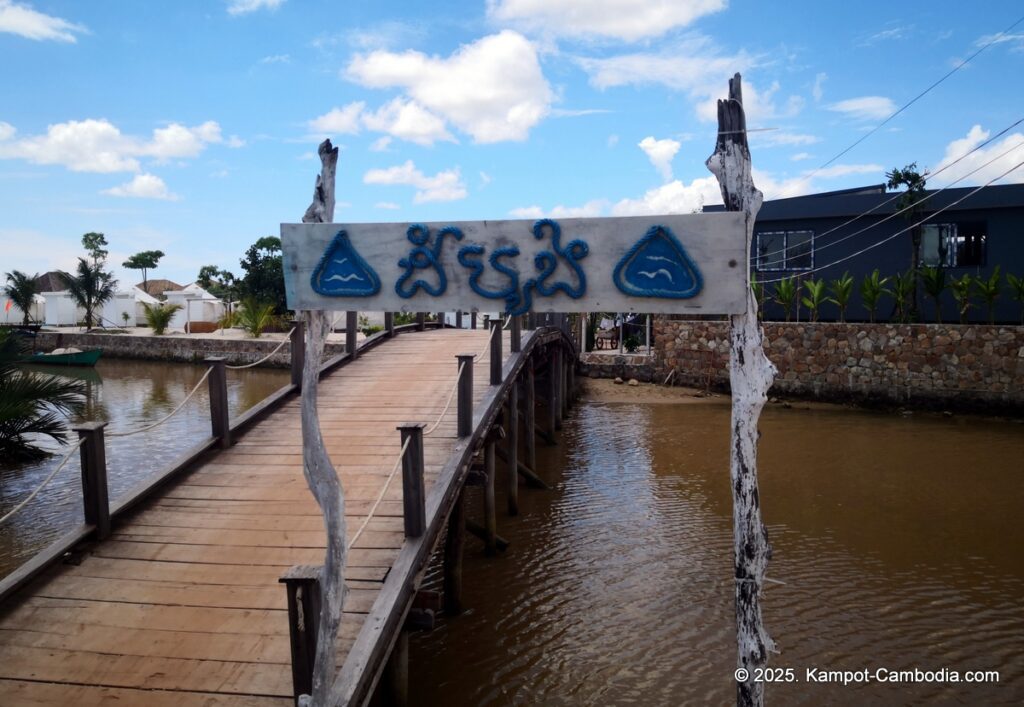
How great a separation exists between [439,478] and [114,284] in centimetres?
3871

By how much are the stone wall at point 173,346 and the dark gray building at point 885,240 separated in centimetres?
1807

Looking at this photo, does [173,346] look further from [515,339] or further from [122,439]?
[515,339]

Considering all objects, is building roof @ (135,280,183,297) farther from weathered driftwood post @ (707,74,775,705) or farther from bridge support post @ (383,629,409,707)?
weathered driftwood post @ (707,74,775,705)

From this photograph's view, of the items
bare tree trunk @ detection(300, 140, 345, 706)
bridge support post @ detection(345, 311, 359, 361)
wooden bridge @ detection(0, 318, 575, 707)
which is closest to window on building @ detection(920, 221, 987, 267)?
bridge support post @ detection(345, 311, 359, 361)

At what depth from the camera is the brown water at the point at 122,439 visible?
33.0 ft

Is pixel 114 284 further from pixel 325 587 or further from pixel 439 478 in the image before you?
pixel 325 587

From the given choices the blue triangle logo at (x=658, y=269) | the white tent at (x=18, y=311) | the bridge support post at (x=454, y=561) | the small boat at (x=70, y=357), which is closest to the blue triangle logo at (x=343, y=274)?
the blue triangle logo at (x=658, y=269)

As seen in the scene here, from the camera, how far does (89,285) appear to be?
125ft

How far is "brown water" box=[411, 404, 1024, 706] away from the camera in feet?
20.7

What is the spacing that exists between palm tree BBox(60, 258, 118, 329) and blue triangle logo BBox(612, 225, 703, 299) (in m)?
40.2

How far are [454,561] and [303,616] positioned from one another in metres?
3.99

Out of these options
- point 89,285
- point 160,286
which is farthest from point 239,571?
point 160,286

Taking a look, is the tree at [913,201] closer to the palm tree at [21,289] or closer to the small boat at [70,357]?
the small boat at [70,357]

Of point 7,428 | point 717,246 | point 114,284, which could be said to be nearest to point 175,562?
point 717,246
